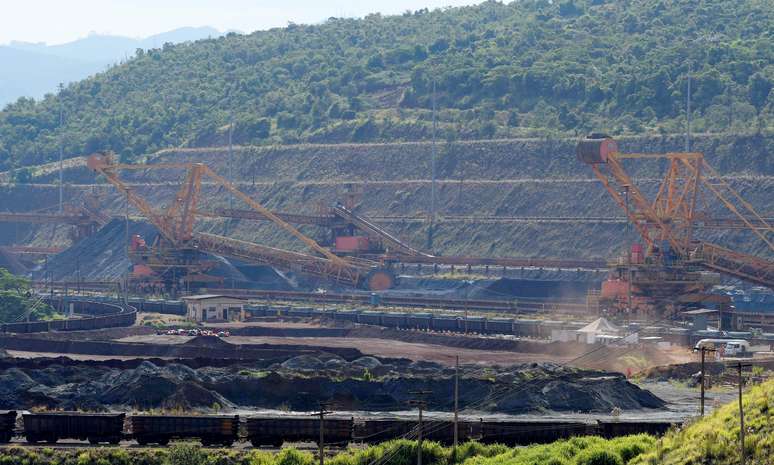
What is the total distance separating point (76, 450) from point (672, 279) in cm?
6818

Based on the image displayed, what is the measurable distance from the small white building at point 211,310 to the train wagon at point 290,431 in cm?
6473

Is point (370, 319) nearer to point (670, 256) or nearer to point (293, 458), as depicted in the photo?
point (670, 256)

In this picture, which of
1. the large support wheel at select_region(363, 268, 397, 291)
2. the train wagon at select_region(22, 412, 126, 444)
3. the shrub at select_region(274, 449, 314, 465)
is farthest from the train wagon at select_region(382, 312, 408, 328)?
the shrub at select_region(274, 449, 314, 465)

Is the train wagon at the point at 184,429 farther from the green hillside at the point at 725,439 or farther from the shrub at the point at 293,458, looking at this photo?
the green hillside at the point at 725,439

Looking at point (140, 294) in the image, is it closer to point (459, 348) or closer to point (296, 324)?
point (296, 324)

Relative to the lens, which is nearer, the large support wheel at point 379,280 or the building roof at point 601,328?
the building roof at point 601,328

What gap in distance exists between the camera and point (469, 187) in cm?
17125

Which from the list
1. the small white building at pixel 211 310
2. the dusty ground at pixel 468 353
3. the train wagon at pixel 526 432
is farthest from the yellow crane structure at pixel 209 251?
the train wagon at pixel 526 432

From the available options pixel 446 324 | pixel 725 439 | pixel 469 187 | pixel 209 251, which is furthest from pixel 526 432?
pixel 469 187

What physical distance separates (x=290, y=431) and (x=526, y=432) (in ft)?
27.3

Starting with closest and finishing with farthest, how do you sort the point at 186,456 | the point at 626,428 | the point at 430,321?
the point at 186,456 → the point at 626,428 → the point at 430,321

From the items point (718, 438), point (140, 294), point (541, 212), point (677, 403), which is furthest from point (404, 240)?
point (718, 438)

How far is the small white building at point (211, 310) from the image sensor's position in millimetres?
127062

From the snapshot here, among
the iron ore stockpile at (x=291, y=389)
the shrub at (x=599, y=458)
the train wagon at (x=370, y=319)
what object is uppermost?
the shrub at (x=599, y=458)
